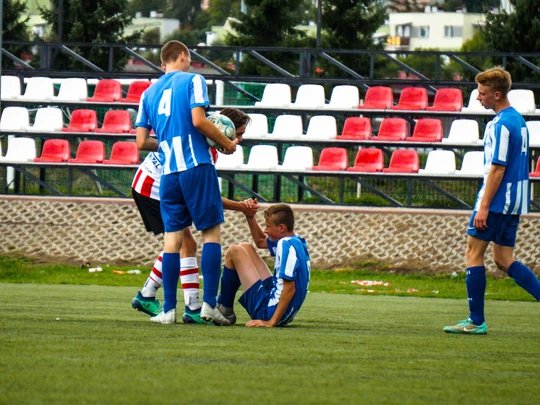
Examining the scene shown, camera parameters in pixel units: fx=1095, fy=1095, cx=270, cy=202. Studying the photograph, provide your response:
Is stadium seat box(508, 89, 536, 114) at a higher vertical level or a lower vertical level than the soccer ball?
higher

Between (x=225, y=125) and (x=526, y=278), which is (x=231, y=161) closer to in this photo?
(x=225, y=125)

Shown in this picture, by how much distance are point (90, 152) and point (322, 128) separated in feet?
11.7

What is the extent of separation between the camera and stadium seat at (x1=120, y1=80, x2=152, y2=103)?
17844mm

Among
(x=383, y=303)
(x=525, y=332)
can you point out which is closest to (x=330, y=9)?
(x=383, y=303)

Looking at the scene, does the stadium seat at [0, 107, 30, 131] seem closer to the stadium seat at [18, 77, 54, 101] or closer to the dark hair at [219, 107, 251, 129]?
the stadium seat at [18, 77, 54, 101]

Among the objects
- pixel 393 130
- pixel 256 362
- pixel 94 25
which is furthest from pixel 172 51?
pixel 94 25

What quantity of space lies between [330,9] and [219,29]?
126 feet

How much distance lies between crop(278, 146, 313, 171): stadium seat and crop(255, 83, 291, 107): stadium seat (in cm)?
131

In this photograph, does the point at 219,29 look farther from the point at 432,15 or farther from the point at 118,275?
the point at 118,275

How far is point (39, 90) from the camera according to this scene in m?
17.8

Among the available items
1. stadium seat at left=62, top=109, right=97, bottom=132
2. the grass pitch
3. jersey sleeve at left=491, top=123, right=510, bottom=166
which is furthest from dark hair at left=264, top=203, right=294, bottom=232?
stadium seat at left=62, top=109, right=97, bottom=132

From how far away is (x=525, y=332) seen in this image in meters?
6.87

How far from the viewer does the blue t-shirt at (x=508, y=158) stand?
661cm

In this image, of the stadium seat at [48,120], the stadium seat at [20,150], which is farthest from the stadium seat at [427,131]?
the stadium seat at [20,150]
